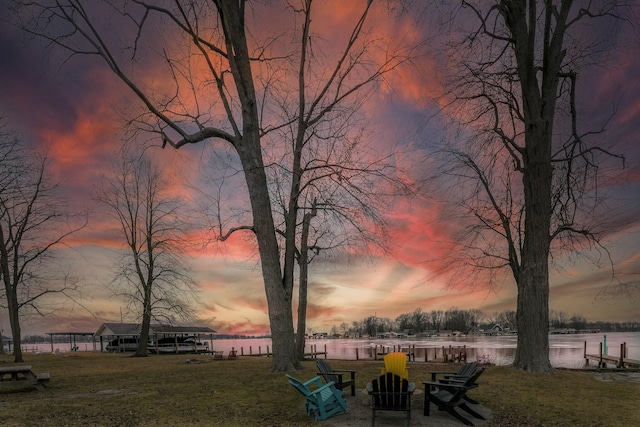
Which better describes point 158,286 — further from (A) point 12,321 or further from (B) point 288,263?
(B) point 288,263

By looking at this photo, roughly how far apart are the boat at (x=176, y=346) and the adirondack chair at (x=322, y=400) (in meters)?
37.3

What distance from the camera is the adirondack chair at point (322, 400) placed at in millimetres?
7316

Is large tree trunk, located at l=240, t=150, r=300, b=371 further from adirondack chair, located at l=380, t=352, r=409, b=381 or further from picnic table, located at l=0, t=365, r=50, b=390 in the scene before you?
picnic table, located at l=0, t=365, r=50, b=390

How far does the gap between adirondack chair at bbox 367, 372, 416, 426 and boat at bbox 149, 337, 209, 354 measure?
125ft

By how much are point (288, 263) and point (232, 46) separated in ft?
24.5

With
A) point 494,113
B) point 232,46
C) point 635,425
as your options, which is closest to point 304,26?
point 232,46

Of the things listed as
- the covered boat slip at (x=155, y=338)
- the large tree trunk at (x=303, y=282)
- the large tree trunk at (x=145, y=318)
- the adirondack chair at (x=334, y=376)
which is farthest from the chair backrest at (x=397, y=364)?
the covered boat slip at (x=155, y=338)

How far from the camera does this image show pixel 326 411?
777cm

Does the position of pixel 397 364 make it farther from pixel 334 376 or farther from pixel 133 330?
pixel 133 330

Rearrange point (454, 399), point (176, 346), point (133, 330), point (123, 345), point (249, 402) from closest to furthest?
point (454, 399) < point (249, 402) < point (176, 346) < point (123, 345) < point (133, 330)

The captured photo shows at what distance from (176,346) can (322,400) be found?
39.8 metres

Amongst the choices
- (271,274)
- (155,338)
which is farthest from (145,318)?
(271,274)

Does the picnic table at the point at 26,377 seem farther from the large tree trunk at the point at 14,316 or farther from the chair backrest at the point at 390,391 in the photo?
the large tree trunk at the point at 14,316

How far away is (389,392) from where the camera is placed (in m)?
7.08
